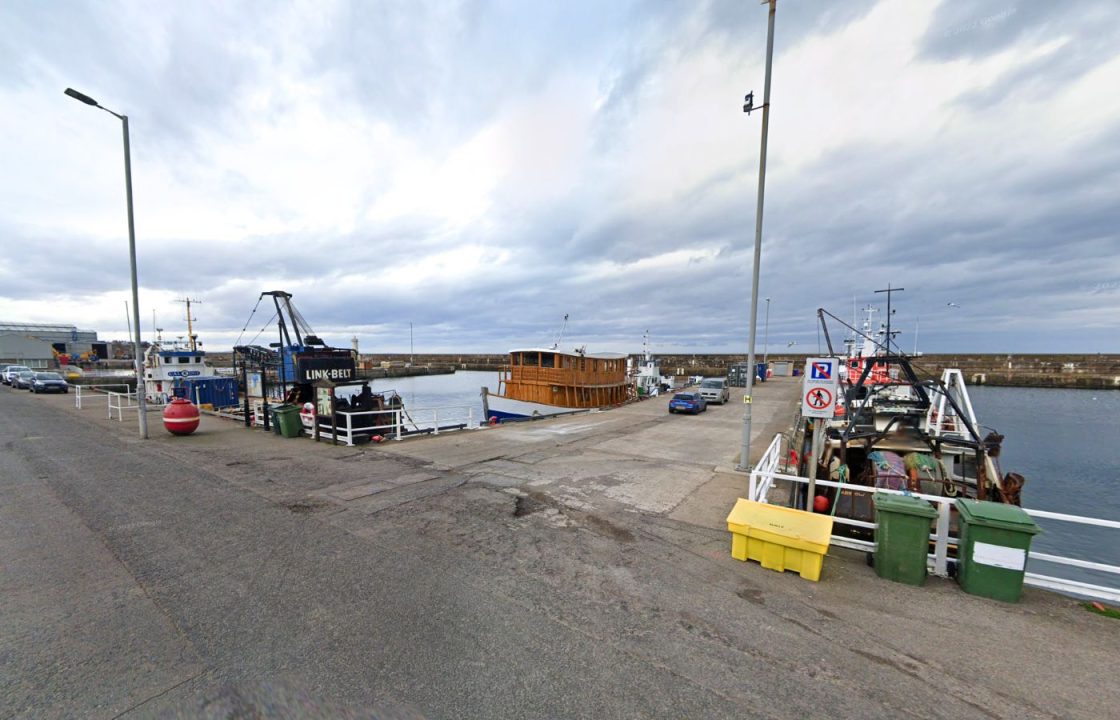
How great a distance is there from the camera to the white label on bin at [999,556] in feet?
13.5

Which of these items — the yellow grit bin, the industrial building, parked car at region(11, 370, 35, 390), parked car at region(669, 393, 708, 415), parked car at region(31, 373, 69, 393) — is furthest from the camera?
the industrial building

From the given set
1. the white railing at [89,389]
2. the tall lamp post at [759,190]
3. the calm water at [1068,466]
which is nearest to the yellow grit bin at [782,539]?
the tall lamp post at [759,190]

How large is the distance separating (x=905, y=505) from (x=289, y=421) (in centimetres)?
1433

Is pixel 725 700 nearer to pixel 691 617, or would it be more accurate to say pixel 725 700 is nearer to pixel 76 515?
pixel 691 617

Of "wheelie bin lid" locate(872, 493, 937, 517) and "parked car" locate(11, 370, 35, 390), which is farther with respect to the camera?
"parked car" locate(11, 370, 35, 390)

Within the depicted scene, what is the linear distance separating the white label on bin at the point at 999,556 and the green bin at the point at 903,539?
1.34 feet

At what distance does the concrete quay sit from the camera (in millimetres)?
2881

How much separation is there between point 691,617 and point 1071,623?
3.55 metres

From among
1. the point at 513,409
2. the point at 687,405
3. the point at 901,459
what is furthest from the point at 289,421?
the point at 687,405

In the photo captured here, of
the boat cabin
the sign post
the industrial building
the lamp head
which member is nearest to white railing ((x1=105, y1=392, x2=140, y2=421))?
the lamp head

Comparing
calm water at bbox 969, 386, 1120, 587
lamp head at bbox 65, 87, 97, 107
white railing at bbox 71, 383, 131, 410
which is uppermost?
lamp head at bbox 65, 87, 97, 107

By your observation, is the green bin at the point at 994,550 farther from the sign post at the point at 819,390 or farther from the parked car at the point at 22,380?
the parked car at the point at 22,380

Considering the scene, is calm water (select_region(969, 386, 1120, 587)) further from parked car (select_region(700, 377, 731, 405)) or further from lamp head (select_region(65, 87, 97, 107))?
lamp head (select_region(65, 87, 97, 107))

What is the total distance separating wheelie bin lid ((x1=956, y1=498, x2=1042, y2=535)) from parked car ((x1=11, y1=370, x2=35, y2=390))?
46.8 meters
